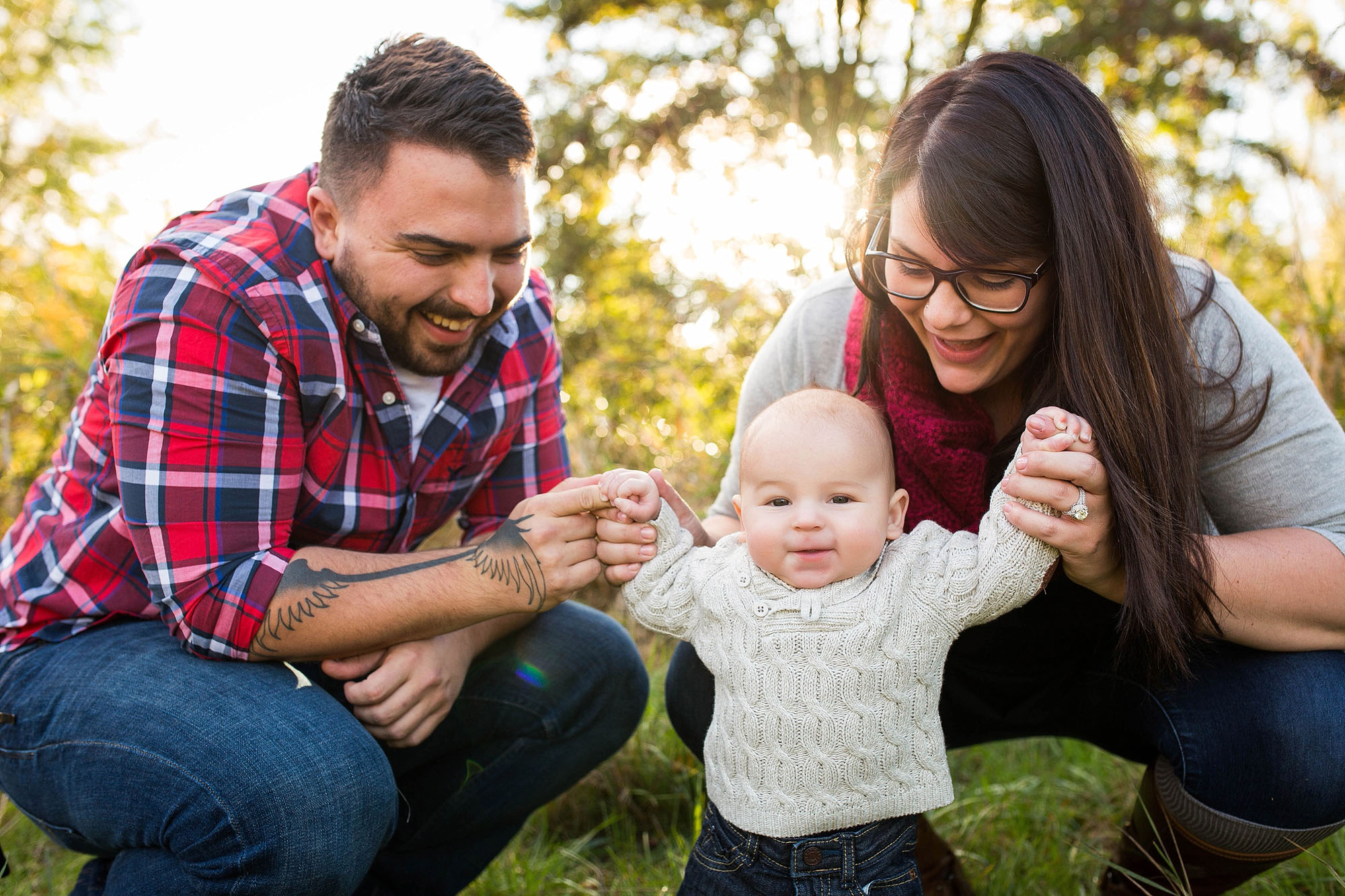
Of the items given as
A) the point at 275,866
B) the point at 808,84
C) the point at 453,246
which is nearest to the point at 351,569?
the point at 275,866

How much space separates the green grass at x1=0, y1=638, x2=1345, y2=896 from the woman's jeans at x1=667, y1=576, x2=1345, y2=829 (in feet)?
1.16

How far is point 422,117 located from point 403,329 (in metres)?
0.48

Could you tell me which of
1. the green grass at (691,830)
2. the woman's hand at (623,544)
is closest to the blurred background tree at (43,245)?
the green grass at (691,830)

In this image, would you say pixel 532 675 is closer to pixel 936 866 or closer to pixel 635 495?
pixel 635 495

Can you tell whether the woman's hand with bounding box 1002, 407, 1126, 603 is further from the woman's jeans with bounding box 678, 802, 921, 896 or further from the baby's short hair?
the woman's jeans with bounding box 678, 802, 921, 896

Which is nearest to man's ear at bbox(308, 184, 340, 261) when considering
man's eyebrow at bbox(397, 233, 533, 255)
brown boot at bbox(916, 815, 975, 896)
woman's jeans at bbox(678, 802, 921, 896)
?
man's eyebrow at bbox(397, 233, 533, 255)

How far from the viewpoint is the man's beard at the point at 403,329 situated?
2.10m

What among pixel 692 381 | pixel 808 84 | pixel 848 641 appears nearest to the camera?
pixel 848 641

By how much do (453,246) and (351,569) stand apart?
75cm

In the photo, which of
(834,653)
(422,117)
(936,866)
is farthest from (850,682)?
(422,117)

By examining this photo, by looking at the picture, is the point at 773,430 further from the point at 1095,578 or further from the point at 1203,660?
the point at 1203,660

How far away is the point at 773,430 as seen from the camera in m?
1.76

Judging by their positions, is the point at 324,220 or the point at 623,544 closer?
the point at 623,544

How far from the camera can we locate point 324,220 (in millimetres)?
2176
